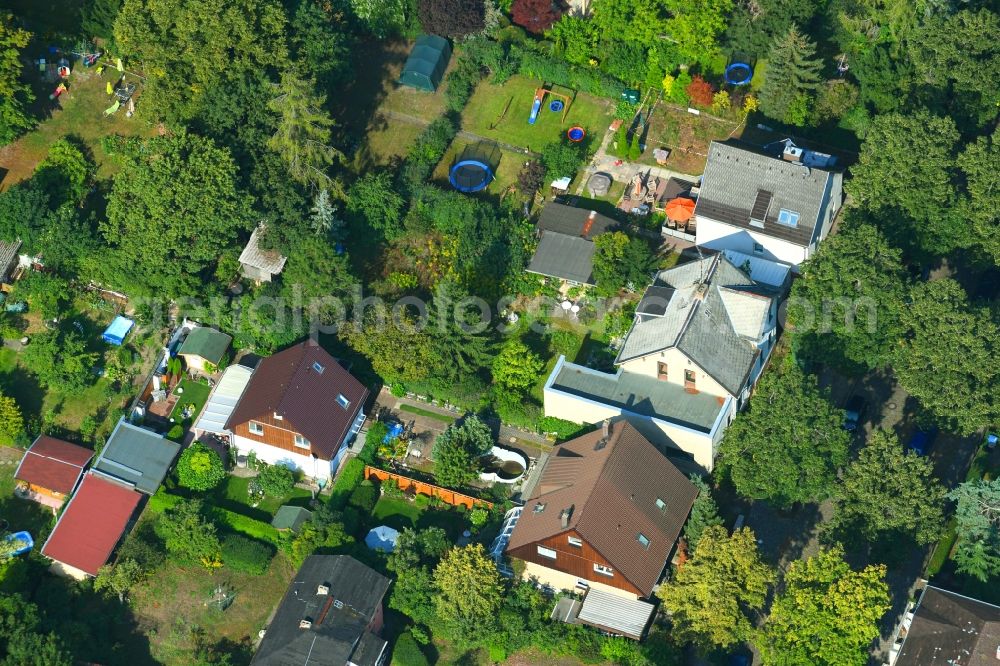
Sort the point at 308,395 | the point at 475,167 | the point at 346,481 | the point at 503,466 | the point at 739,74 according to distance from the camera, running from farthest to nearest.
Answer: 1. the point at 739,74
2. the point at 475,167
3. the point at 503,466
4. the point at 346,481
5. the point at 308,395

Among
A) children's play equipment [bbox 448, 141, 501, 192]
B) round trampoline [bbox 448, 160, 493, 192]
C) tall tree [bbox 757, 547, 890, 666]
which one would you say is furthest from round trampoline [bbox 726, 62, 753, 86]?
tall tree [bbox 757, 547, 890, 666]

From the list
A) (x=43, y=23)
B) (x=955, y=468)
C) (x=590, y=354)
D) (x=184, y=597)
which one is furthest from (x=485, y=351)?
(x=43, y=23)

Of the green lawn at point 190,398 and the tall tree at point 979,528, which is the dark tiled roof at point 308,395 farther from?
the tall tree at point 979,528

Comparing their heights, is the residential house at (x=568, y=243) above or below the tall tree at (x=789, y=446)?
above

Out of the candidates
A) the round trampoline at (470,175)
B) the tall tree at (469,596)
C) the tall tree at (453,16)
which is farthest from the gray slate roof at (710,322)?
the tall tree at (453,16)

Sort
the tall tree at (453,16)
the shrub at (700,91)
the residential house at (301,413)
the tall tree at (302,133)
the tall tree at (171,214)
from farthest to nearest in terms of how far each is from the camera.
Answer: the tall tree at (453,16), the shrub at (700,91), the tall tree at (302,133), the tall tree at (171,214), the residential house at (301,413)

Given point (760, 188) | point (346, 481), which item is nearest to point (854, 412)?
point (760, 188)

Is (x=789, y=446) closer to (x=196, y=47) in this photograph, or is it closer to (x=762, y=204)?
(x=762, y=204)

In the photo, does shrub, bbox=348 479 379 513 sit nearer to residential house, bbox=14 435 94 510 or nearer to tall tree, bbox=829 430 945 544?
residential house, bbox=14 435 94 510
